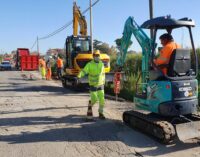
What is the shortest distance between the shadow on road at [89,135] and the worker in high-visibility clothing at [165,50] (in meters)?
1.67

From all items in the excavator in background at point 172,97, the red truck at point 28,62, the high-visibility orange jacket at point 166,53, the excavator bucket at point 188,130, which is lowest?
the excavator bucket at point 188,130

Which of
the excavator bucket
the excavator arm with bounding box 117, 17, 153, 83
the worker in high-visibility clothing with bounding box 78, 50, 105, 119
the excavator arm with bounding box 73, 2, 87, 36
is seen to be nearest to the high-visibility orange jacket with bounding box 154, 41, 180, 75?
the excavator bucket

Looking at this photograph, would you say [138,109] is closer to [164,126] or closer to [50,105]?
[164,126]

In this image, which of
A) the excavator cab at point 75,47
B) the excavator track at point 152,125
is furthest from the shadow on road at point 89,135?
the excavator cab at point 75,47

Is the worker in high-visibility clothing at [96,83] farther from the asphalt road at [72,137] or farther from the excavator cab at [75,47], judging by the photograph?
the excavator cab at [75,47]

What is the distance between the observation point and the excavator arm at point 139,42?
9.88 meters

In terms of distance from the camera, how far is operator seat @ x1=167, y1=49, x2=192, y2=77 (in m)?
7.78

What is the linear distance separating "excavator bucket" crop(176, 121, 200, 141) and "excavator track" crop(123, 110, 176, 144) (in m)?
0.14

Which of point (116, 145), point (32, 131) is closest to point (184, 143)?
point (116, 145)

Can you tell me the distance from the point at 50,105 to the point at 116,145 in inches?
245

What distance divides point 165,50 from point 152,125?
1.72 metres

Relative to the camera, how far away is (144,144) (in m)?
7.67

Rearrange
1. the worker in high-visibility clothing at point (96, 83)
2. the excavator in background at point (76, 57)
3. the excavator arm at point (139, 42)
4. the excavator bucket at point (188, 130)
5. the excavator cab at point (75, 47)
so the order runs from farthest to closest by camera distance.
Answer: the excavator cab at point (75, 47) → the excavator in background at point (76, 57) → the worker in high-visibility clothing at point (96, 83) → the excavator arm at point (139, 42) → the excavator bucket at point (188, 130)

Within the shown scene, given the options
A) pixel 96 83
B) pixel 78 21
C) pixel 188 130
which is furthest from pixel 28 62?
pixel 188 130
